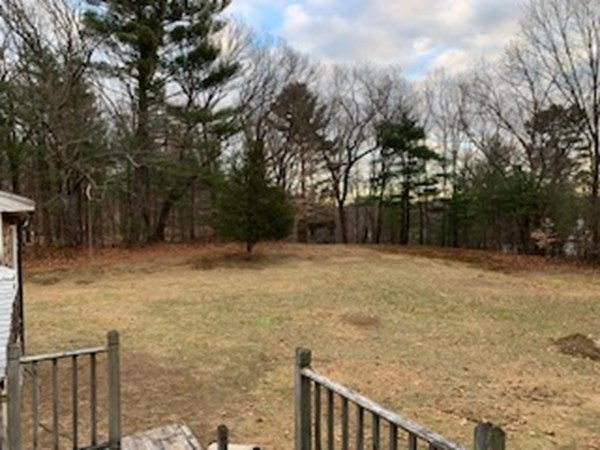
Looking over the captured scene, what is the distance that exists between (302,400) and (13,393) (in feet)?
5.47

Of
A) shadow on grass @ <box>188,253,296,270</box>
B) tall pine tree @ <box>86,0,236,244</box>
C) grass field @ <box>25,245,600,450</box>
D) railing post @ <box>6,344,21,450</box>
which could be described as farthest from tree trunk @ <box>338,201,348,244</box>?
railing post @ <box>6,344,21,450</box>

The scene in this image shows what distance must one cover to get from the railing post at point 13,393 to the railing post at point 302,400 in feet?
5.25

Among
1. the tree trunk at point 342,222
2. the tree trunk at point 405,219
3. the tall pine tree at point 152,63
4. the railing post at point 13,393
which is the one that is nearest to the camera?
the railing post at point 13,393

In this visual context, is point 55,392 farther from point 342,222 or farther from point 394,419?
point 342,222

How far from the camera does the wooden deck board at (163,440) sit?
12.4 ft

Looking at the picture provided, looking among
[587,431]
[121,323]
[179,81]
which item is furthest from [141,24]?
[587,431]

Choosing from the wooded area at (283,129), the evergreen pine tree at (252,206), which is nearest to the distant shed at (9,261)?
the evergreen pine tree at (252,206)

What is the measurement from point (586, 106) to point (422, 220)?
8.73m

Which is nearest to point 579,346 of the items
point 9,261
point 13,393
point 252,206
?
point 13,393

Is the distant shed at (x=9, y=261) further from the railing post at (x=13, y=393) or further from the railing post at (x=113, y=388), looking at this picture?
the railing post at (x=113, y=388)

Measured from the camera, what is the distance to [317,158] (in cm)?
2341

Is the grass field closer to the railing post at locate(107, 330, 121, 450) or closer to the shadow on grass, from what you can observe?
the shadow on grass

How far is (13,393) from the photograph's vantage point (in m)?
2.94

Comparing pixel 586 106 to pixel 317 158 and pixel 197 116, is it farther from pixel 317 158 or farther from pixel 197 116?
pixel 197 116
